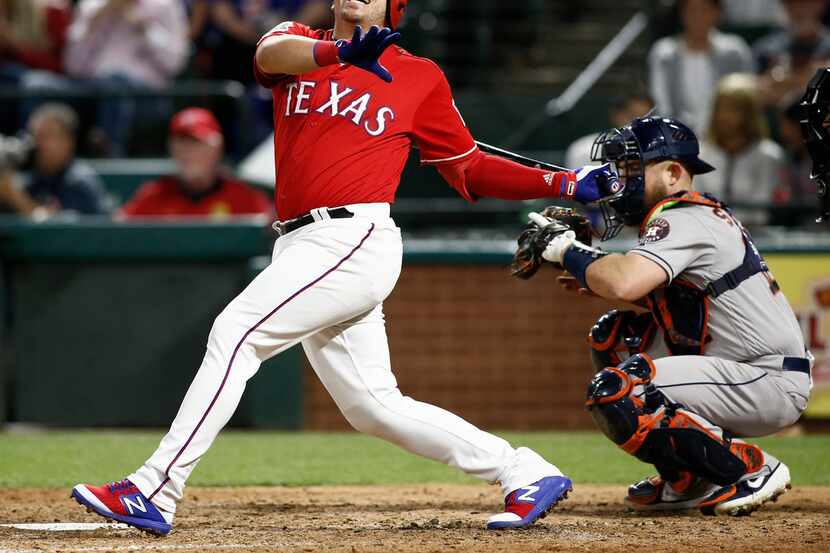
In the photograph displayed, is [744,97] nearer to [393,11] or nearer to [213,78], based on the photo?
[393,11]

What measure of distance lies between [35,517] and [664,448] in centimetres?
215

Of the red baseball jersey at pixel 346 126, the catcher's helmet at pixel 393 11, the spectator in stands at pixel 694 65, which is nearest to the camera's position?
the red baseball jersey at pixel 346 126

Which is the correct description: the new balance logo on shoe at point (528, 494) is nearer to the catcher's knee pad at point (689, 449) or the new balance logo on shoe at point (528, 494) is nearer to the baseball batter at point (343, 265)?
the baseball batter at point (343, 265)

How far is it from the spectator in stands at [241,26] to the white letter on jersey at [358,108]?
617 centimetres

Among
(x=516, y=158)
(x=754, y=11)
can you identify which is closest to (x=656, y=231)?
(x=516, y=158)

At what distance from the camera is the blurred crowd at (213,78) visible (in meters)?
8.02

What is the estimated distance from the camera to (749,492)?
4.48m

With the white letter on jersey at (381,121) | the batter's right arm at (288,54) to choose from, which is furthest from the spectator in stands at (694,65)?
the batter's right arm at (288,54)

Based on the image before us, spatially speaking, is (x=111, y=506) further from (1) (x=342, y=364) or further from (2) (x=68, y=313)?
(2) (x=68, y=313)

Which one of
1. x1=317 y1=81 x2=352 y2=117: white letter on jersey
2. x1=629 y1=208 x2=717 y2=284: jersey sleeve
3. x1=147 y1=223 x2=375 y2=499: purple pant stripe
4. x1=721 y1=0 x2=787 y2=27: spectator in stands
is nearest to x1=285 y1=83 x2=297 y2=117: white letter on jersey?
x1=317 y1=81 x2=352 y2=117: white letter on jersey

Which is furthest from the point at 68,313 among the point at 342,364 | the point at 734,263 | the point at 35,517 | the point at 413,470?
the point at 734,263

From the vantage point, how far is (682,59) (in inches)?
352

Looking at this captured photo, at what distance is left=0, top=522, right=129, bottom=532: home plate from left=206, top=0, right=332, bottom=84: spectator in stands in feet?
21.0

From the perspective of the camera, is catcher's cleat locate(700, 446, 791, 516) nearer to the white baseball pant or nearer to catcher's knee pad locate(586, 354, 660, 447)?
catcher's knee pad locate(586, 354, 660, 447)
